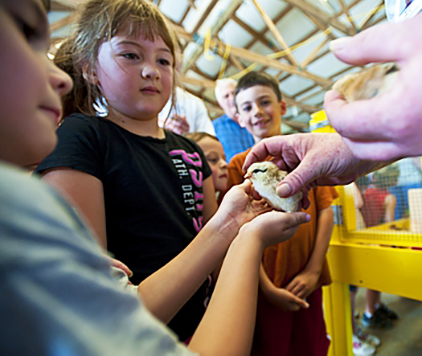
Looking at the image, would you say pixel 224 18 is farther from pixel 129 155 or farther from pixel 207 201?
pixel 129 155

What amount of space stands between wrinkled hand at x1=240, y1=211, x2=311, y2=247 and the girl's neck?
1.68 feet

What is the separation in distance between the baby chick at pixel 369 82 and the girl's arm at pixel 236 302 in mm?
403

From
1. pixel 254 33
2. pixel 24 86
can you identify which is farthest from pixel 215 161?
pixel 254 33

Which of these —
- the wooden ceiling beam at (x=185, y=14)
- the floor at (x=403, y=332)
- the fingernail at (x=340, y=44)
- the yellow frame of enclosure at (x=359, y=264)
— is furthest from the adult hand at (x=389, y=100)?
the wooden ceiling beam at (x=185, y=14)

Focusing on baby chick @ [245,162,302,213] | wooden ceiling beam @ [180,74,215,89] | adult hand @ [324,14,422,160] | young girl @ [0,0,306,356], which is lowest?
baby chick @ [245,162,302,213]

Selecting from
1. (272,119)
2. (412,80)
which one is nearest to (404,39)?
(412,80)

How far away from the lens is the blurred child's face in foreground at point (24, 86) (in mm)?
260

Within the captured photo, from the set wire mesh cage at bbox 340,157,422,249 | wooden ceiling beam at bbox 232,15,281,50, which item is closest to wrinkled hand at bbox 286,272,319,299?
wire mesh cage at bbox 340,157,422,249

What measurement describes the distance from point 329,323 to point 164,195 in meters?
1.13

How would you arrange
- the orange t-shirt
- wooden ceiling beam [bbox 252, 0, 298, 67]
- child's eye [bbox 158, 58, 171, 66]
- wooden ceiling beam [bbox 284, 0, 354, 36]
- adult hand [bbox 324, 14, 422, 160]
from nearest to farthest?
adult hand [bbox 324, 14, 422, 160]
child's eye [bbox 158, 58, 171, 66]
the orange t-shirt
wooden ceiling beam [bbox 252, 0, 298, 67]
wooden ceiling beam [bbox 284, 0, 354, 36]

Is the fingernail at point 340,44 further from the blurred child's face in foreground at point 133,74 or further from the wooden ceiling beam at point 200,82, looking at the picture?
the wooden ceiling beam at point 200,82

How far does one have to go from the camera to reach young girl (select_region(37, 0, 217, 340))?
0.71 metres

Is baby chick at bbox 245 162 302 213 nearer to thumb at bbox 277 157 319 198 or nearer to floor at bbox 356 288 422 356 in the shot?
thumb at bbox 277 157 319 198

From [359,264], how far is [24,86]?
53.6 inches
